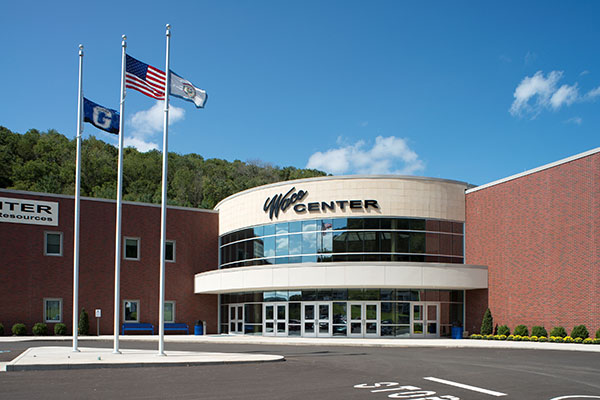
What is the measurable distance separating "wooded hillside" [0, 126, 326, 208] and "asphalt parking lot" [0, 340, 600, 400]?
59236 millimetres

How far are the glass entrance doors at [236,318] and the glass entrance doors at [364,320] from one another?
8673 millimetres

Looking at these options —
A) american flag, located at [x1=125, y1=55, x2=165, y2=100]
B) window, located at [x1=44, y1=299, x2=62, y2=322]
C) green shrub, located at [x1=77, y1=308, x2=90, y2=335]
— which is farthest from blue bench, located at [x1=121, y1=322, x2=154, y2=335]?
american flag, located at [x1=125, y1=55, x2=165, y2=100]

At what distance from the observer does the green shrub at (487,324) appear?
33.3 meters

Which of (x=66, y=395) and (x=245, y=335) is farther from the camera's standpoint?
(x=245, y=335)

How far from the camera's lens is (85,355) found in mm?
19766

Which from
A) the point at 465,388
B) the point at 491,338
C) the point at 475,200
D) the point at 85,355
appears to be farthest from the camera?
the point at 475,200

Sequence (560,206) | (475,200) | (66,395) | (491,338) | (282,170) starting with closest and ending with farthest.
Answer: (66,395)
(560,206)
(491,338)
(475,200)
(282,170)

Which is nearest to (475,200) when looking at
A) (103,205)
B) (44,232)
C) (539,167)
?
(539,167)

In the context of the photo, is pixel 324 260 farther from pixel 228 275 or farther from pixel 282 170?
pixel 282 170

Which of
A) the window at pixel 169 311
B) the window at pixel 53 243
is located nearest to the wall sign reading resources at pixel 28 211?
the window at pixel 53 243

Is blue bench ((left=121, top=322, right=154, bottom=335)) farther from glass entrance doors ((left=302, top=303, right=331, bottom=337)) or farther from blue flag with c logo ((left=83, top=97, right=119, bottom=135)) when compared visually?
blue flag with c logo ((left=83, top=97, right=119, bottom=135))

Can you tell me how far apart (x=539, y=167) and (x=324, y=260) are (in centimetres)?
1251

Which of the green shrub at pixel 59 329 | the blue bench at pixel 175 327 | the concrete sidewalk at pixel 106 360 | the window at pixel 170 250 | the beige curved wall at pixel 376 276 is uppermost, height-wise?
the window at pixel 170 250

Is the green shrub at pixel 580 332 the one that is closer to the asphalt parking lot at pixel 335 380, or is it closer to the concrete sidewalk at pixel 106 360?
the asphalt parking lot at pixel 335 380
